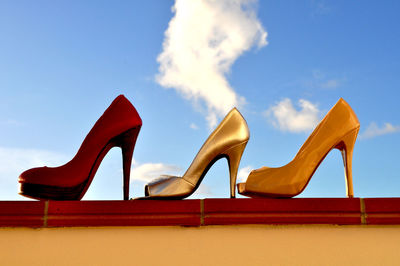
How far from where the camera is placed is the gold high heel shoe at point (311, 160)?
1.56 metres

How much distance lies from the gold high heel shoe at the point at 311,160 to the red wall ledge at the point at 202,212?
10 centimetres

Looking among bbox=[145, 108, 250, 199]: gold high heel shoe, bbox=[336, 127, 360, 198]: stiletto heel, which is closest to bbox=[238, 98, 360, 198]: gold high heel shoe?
bbox=[336, 127, 360, 198]: stiletto heel

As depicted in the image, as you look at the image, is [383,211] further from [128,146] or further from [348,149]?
[128,146]

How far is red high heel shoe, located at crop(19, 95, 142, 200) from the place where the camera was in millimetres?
1639

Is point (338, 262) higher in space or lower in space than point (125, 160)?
lower

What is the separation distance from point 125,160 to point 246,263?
0.79 m

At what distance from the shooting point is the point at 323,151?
1.67m

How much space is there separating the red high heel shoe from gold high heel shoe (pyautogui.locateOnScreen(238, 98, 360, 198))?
1.94 feet

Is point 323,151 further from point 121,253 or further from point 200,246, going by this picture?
point 121,253

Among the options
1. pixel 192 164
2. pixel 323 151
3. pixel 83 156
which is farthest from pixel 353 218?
pixel 83 156

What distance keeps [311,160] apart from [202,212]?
0.55m

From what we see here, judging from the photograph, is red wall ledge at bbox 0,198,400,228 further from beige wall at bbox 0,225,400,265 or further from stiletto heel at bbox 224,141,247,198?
stiletto heel at bbox 224,141,247,198

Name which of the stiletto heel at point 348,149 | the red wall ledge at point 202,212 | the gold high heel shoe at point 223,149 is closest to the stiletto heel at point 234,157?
the gold high heel shoe at point 223,149

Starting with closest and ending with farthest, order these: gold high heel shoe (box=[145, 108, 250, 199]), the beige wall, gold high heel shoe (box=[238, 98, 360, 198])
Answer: the beige wall
gold high heel shoe (box=[238, 98, 360, 198])
gold high heel shoe (box=[145, 108, 250, 199])
